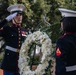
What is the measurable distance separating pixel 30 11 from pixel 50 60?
758 centimetres

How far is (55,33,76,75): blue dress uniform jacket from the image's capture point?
171 inches

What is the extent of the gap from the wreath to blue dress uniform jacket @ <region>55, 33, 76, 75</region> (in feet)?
3.45

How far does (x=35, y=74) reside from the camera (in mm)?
5762

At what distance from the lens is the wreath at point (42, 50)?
554cm

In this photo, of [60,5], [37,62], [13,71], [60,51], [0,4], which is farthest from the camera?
[60,5]

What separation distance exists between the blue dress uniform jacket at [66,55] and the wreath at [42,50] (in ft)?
3.45

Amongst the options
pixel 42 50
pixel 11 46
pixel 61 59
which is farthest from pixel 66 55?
pixel 11 46

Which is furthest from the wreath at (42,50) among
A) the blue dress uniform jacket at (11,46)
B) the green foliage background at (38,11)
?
the green foliage background at (38,11)

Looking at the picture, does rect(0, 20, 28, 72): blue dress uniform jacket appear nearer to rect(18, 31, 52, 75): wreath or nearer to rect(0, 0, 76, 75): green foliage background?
rect(18, 31, 52, 75): wreath

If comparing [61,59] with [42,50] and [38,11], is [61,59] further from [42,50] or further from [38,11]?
[38,11]

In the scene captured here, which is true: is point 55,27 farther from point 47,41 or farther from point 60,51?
point 60,51

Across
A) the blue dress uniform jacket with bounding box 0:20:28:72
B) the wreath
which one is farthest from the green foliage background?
the wreath

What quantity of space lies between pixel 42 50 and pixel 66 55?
51.7 inches

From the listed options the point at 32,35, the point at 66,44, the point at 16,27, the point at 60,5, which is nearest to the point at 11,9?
the point at 16,27
